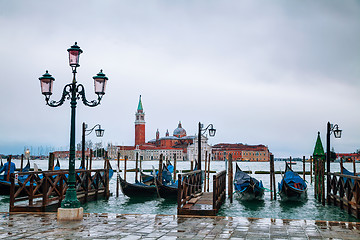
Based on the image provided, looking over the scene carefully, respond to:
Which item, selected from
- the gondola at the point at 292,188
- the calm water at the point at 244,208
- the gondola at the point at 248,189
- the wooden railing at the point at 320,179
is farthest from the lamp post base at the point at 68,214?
the gondola at the point at 292,188

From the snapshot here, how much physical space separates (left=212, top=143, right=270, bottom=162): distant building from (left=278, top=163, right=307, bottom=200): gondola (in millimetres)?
90327

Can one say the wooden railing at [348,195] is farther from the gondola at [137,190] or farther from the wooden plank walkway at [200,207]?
the gondola at [137,190]

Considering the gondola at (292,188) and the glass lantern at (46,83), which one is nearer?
the glass lantern at (46,83)

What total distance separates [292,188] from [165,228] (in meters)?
8.74

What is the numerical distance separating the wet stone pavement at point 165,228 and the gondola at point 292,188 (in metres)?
7.33

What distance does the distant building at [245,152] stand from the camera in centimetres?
10512

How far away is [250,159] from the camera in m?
106

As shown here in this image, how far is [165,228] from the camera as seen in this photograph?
219 inches

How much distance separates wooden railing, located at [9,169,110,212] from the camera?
7.71 meters

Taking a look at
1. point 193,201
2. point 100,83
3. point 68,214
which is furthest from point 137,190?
point 100,83

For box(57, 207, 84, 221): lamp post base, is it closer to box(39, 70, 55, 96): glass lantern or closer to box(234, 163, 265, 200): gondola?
box(39, 70, 55, 96): glass lantern

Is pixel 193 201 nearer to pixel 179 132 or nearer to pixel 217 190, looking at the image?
pixel 217 190

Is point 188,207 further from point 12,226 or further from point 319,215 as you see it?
point 319,215

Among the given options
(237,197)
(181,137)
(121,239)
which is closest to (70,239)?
(121,239)
